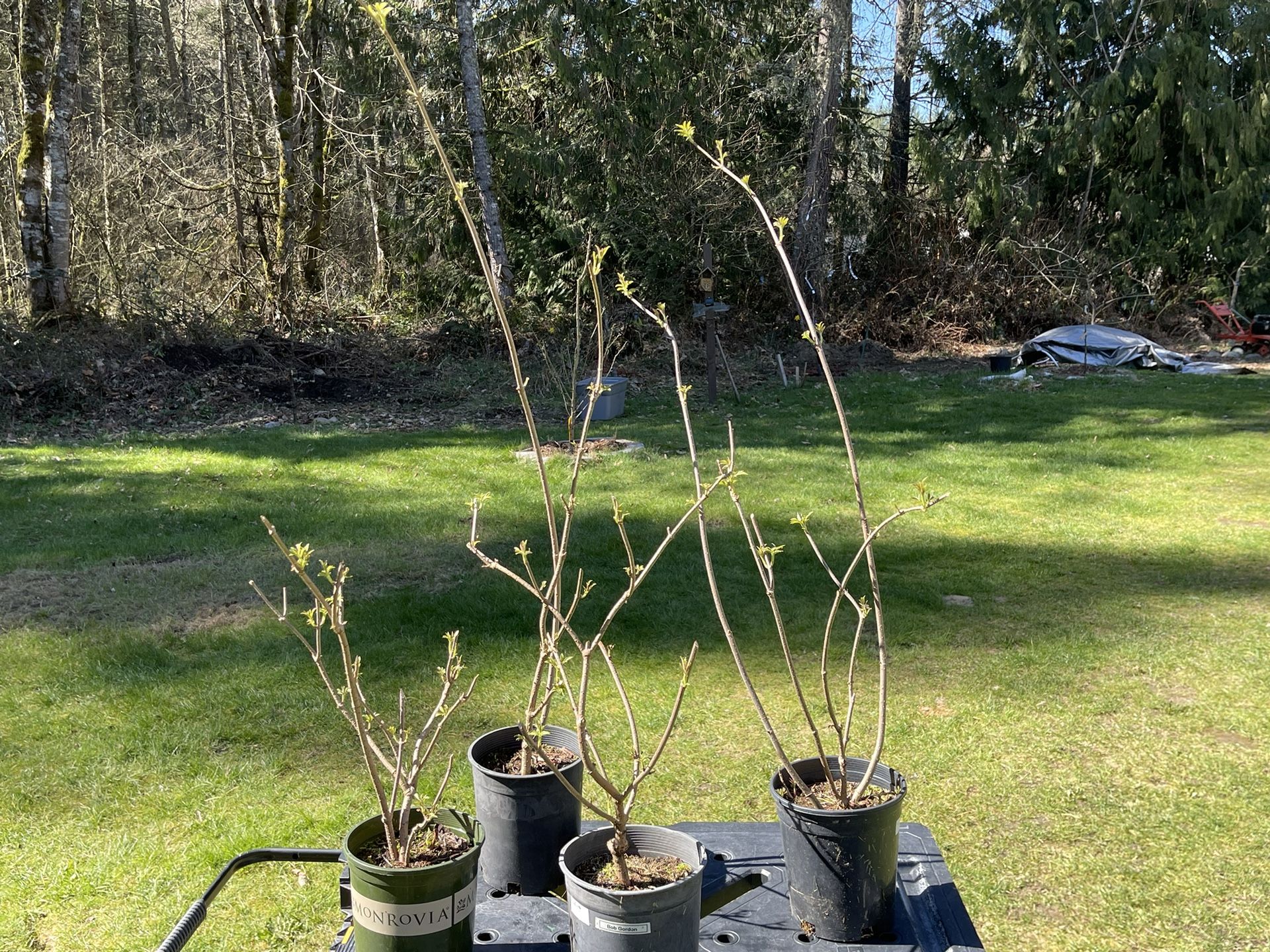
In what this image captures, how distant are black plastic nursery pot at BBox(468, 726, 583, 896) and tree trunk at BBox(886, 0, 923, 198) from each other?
1550 cm

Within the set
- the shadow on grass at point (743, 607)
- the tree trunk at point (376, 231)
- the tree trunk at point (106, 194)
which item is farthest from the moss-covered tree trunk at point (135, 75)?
the shadow on grass at point (743, 607)

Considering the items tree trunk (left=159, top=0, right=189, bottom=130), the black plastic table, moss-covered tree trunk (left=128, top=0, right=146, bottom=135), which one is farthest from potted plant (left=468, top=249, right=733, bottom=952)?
tree trunk (left=159, top=0, right=189, bottom=130)

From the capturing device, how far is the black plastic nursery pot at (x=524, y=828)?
1.97 m

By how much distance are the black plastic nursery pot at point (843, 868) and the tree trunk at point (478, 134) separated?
1084 centimetres

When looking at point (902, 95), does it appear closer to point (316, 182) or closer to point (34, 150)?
point (316, 182)

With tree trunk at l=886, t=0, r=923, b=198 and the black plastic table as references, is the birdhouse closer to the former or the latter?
tree trunk at l=886, t=0, r=923, b=198

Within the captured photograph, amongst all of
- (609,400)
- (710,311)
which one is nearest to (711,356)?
(710,311)

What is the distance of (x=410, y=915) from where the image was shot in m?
1.61

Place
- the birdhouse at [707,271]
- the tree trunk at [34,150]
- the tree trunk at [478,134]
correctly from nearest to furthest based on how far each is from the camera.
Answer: the birdhouse at [707,271], the tree trunk at [34,150], the tree trunk at [478,134]

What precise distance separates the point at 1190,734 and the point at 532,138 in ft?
39.7

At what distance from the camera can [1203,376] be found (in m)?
12.0

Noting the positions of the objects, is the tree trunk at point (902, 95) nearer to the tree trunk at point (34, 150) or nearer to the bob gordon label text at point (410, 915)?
the tree trunk at point (34, 150)

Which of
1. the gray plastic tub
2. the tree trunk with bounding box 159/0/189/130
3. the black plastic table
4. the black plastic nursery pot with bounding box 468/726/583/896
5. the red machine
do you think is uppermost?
the tree trunk with bounding box 159/0/189/130

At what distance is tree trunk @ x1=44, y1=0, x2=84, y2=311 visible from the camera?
10227mm
